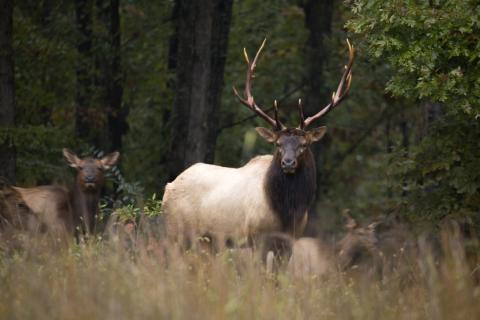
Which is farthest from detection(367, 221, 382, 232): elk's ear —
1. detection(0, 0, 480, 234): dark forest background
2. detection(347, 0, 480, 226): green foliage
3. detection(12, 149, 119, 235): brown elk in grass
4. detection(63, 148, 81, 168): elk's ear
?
detection(63, 148, 81, 168): elk's ear

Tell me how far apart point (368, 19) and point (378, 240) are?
8.60 ft

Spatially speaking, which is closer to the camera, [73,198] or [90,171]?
[73,198]

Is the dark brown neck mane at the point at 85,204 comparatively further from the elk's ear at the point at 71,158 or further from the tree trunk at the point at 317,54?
the tree trunk at the point at 317,54

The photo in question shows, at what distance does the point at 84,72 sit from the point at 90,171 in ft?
25.7

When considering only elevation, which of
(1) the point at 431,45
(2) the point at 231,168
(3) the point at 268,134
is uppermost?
(1) the point at 431,45

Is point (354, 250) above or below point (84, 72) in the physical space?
below

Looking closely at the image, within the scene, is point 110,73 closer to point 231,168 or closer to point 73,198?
point 73,198

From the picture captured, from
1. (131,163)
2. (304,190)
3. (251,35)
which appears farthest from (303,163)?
(251,35)

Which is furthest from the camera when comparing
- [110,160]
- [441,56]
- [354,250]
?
[110,160]

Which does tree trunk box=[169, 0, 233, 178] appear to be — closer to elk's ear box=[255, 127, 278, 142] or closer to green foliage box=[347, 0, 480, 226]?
elk's ear box=[255, 127, 278, 142]

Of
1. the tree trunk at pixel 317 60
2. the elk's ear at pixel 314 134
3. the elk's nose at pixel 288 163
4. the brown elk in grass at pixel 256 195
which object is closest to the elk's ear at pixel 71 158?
the brown elk in grass at pixel 256 195

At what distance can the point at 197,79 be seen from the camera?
56.5 ft

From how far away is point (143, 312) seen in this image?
7094mm

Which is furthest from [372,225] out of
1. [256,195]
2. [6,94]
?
[6,94]
